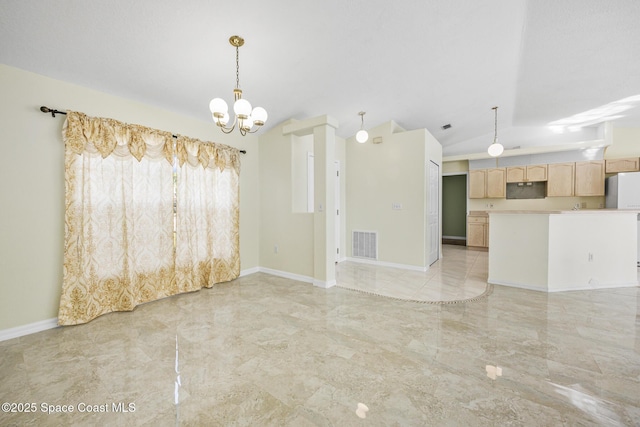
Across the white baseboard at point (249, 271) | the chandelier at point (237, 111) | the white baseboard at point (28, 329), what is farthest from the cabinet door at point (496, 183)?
the white baseboard at point (28, 329)

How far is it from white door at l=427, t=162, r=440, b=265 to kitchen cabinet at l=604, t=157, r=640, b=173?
12.4ft

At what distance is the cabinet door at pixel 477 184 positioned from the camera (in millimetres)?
6848

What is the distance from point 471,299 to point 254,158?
4032mm

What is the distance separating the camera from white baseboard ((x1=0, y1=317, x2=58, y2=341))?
2.31 meters

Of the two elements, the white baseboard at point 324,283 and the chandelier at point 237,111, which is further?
the white baseboard at point 324,283

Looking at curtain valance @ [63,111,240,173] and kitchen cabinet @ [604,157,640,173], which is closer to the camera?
curtain valance @ [63,111,240,173]

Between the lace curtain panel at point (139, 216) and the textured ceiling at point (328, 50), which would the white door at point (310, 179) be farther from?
the lace curtain panel at point (139, 216)

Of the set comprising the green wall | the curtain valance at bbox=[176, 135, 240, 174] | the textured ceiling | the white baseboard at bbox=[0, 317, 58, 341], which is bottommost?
the white baseboard at bbox=[0, 317, 58, 341]

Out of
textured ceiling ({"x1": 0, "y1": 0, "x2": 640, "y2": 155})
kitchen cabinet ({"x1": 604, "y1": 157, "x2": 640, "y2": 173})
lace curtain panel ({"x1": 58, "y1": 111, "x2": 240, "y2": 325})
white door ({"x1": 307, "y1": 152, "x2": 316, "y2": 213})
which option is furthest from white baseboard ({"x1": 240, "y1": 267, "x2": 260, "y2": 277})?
kitchen cabinet ({"x1": 604, "y1": 157, "x2": 640, "y2": 173})

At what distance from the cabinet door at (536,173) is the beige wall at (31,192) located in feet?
28.4

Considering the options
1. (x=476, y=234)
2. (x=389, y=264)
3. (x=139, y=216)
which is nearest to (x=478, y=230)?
(x=476, y=234)

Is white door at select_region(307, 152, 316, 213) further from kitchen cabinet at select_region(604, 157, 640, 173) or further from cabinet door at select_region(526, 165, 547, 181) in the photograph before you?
kitchen cabinet at select_region(604, 157, 640, 173)

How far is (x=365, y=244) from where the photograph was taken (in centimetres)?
535

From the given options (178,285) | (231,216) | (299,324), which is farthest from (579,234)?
(178,285)
